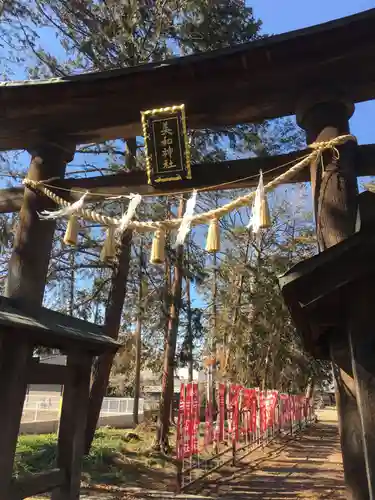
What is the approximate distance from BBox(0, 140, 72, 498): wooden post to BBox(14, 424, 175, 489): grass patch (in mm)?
5154

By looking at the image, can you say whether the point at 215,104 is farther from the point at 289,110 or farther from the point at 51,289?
the point at 51,289

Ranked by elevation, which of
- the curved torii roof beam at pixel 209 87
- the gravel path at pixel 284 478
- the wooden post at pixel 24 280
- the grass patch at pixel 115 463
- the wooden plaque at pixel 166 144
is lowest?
the gravel path at pixel 284 478

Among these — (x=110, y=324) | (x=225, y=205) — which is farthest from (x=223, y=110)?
(x=110, y=324)

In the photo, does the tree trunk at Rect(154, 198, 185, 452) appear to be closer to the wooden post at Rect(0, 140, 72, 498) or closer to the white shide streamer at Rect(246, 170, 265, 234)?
the wooden post at Rect(0, 140, 72, 498)

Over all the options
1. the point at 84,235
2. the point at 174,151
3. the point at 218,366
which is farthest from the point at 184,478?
the point at 218,366

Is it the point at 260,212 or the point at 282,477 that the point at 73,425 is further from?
the point at 282,477

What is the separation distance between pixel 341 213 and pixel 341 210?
0.10 ft

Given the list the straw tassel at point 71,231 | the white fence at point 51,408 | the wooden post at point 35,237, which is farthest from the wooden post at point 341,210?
the white fence at point 51,408

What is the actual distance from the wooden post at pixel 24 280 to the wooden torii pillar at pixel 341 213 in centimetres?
310

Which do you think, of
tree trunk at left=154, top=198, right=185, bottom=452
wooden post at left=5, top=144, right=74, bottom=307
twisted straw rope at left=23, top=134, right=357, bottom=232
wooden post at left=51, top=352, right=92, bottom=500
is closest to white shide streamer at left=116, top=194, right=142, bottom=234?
twisted straw rope at left=23, top=134, right=357, bottom=232

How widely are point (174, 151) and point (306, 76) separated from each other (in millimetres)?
1600

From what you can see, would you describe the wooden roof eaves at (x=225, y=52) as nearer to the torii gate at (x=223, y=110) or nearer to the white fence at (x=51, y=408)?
the torii gate at (x=223, y=110)

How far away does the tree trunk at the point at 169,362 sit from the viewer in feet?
41.5

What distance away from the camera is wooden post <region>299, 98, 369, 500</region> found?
3311mm
